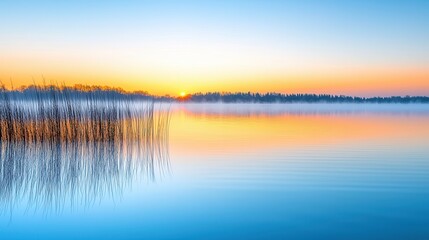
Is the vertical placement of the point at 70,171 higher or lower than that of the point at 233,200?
higher

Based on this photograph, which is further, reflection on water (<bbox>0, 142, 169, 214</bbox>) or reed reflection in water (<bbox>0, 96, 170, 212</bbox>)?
reed reflection in water (<bbox>0, 96, 170, 212</bbox>)

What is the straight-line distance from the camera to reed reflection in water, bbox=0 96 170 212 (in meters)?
6.09

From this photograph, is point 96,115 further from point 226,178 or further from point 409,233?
point 409,233

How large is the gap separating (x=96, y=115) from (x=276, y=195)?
21.3ft

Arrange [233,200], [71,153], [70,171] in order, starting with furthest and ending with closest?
[71,153], [70,171], [233,200]

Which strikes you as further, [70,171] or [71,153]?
[71,153]

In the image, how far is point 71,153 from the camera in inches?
365

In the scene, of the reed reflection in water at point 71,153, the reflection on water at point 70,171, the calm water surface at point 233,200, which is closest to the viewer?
the calm water surface at point 233,200

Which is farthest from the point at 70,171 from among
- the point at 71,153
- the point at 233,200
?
the point at 233,200

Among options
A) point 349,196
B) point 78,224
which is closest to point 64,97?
point 78,224

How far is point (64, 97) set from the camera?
31.1 ft

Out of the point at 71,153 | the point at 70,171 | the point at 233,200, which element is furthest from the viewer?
the point at 71,153

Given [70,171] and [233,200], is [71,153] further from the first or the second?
[233,200]

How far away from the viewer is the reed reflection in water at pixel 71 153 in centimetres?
609
